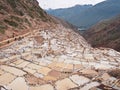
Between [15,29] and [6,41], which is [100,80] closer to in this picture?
[6,41]

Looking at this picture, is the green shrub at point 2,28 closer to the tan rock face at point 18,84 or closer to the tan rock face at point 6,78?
the tan rock face at point 6,78

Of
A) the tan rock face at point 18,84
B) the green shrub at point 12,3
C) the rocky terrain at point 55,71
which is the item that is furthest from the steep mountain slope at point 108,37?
the tan rock face at point 18,84

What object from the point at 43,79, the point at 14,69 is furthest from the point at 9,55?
the point at 43,79

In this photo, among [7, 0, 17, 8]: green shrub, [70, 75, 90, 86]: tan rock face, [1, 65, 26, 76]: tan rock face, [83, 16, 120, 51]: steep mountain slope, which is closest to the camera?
[70, 75, 90, 86]: tan rock face

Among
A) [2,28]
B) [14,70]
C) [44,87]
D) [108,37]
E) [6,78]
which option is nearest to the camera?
[44,87]

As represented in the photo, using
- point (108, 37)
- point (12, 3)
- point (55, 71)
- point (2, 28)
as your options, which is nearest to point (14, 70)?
point (55, 71)

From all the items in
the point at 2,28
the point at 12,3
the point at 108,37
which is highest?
the point at 12,3

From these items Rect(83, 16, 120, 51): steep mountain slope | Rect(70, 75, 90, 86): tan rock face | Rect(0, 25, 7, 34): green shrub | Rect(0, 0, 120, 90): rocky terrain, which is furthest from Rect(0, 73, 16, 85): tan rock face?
Rect(83, 16, 120, 51): steep mountain slope

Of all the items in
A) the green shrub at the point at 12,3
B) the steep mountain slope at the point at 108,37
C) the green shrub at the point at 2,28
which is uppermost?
the green shrub at the point at 12,3

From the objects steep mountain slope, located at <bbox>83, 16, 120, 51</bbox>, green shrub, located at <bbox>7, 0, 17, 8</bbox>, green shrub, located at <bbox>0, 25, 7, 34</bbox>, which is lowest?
steep mountain slope, located at <bbox>83, 16, 120, 51</bbox>

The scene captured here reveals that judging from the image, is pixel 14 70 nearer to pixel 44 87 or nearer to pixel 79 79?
pixel 44 87

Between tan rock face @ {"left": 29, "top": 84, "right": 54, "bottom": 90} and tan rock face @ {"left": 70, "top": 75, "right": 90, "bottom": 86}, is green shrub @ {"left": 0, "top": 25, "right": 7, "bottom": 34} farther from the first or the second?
tan rock face @ {"left": 29, "top": 84, "right": 54, "bottom": 90}
